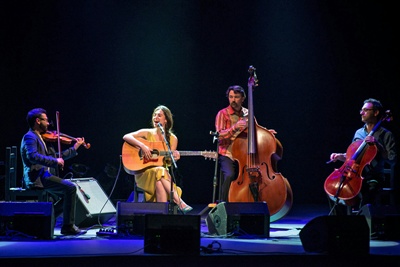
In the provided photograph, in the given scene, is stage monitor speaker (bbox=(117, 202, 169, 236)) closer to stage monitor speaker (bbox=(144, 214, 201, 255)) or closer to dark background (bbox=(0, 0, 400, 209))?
stage monitor speaker (bbox=(144, 214, 201, 255))

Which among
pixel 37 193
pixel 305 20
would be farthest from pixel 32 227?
pixel 305 20

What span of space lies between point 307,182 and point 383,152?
3.46m

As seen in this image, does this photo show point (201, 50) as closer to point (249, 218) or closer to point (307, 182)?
point (307, 182)

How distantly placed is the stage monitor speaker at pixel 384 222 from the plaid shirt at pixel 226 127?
5.60 ft

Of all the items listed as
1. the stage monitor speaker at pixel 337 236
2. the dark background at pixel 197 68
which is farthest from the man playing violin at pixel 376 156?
the dark background at pixel 197 68

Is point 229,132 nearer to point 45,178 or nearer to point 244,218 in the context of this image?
point 244,218

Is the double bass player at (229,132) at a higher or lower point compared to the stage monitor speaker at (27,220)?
higher

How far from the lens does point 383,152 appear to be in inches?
226

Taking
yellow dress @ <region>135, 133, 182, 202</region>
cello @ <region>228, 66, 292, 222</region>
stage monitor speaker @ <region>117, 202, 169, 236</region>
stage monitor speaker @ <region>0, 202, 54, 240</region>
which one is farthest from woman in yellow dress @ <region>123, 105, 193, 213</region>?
stage monitor speaker @ <region>0, 202, 54, 240</region>

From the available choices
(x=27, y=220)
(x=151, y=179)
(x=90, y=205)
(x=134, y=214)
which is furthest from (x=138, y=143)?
(x=27, y=220)

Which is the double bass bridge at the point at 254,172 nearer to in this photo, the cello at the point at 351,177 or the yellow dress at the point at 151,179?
the cello at the point at 351,177

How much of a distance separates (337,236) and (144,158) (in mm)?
2585

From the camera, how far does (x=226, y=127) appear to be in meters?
6.26

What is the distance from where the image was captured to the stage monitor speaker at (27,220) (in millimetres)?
5043
